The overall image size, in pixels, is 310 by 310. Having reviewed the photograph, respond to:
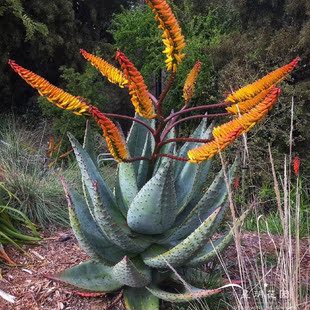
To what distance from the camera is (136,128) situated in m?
2.99

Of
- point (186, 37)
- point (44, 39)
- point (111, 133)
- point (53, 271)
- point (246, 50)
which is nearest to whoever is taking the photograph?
point (111, 133)

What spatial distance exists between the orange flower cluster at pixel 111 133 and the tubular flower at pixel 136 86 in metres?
0.13

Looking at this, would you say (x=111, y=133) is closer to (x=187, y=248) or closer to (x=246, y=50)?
(x=187, y=248)

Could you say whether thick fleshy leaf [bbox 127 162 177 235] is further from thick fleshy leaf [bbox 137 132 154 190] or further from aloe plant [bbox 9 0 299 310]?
thick fleshy leaf [bbox 137 132 154 190]

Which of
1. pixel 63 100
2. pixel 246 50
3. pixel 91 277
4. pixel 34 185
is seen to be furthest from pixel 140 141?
pixel 246 50

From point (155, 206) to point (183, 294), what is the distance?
0.42 meters

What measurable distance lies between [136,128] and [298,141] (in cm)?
438

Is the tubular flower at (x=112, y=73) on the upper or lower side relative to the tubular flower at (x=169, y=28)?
lower

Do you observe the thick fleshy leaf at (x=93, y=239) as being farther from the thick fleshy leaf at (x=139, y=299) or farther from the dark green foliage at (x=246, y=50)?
the dark green foliage at (x=246, y=50)

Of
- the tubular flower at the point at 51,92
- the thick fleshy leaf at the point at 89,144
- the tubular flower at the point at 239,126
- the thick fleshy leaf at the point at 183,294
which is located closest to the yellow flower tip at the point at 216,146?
the tubular flower at the point at 239,126

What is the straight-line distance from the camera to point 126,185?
2.74 m

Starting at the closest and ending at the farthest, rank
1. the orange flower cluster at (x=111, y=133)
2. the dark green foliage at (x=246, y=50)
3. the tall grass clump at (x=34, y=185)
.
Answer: the orange flower cluster at (x=111, y=133) → the tall grass clump at (x=34, y=185) → the dark green foliage at (x=246, y=50)

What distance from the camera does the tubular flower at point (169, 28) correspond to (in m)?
1.95

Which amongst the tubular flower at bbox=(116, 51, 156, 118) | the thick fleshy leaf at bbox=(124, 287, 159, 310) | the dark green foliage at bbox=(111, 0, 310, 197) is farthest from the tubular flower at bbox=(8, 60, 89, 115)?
the dark green foliage at bbox=(111, 0, 310, 197)
